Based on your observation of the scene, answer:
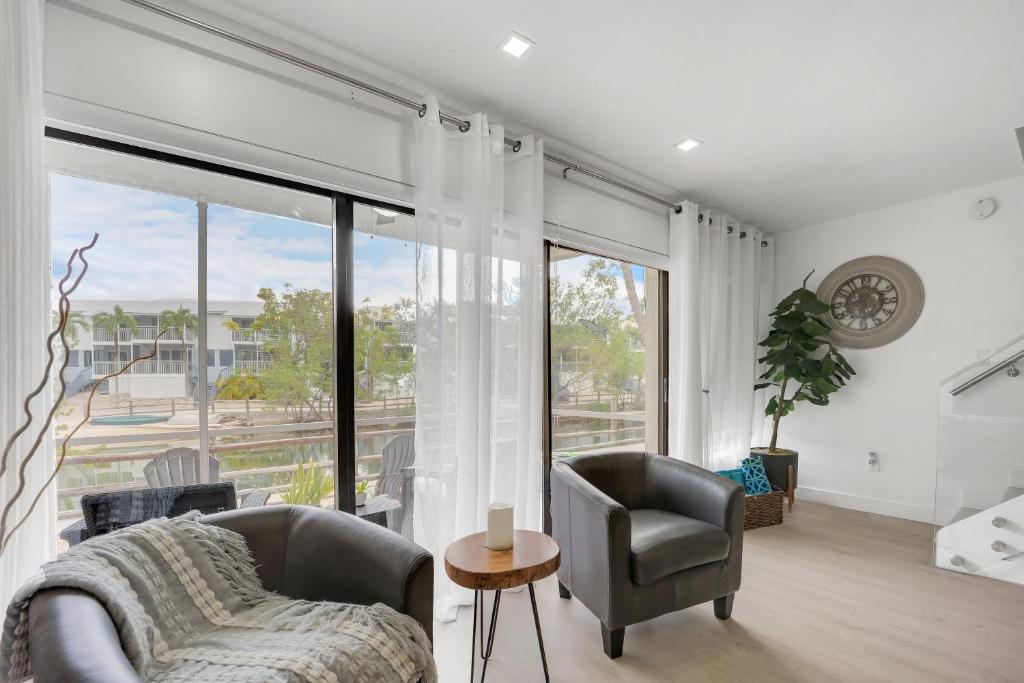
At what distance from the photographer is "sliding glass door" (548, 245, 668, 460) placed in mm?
3309

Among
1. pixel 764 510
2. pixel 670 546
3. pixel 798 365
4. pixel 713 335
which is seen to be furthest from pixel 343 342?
pixel 798 365

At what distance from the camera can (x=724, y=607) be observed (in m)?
2.41

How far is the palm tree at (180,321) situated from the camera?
1.96 m

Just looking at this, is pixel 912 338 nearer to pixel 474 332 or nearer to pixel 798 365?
pixel 798 365

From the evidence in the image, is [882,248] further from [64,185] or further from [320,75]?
[64,185]

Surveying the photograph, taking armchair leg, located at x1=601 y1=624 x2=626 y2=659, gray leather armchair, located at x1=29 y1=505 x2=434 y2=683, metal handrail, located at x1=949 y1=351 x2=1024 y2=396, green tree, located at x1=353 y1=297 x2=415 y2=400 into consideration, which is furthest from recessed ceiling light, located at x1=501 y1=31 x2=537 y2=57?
metal handrail, located at x1=949 y1=351 x2=1024 y2=396

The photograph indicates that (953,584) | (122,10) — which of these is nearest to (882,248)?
(953,584)

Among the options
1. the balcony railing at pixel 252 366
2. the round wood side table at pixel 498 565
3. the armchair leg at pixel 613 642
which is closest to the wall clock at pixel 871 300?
the armchair leg at pixel 613 642

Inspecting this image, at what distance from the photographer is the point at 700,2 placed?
1813mm

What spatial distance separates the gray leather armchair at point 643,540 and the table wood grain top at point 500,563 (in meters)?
0.33

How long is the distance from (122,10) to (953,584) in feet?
15.4

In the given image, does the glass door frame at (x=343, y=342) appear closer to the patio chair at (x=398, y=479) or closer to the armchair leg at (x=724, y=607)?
the patio chair at (x=398, y=479)

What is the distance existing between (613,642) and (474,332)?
59.1 inches

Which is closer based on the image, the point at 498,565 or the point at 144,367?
the point at 498,565
